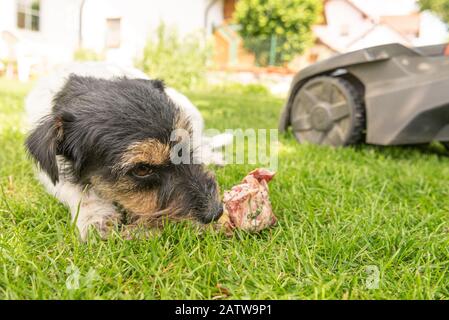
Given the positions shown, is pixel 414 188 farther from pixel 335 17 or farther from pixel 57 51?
pixel 335 17

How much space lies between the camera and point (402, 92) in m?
4.16

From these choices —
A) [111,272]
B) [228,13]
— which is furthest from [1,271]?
[228,13]

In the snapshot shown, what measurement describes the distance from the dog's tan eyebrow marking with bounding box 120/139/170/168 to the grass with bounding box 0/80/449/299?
16.5 inches

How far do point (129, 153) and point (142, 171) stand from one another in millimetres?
145

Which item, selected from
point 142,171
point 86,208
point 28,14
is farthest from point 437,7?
point 86,208

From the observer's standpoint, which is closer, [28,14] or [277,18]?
[28,14]

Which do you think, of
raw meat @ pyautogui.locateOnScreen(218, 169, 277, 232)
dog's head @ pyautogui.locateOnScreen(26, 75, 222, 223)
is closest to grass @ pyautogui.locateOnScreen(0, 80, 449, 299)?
raw meat @ pyautogui.locateOnScreen(218, 169, 277, 232)

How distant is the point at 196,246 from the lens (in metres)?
2.15

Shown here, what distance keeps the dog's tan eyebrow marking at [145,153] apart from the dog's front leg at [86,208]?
34 centimetres

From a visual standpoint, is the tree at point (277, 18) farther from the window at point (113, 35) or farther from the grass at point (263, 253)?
the grass at point (263, 253)

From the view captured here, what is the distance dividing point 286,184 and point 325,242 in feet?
3.99

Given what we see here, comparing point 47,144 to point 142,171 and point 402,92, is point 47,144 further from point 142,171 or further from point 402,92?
point 402,92

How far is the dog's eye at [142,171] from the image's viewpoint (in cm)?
249

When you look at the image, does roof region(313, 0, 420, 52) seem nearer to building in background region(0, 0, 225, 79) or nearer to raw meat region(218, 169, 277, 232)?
building in background region(0, 0, 225, 79)
